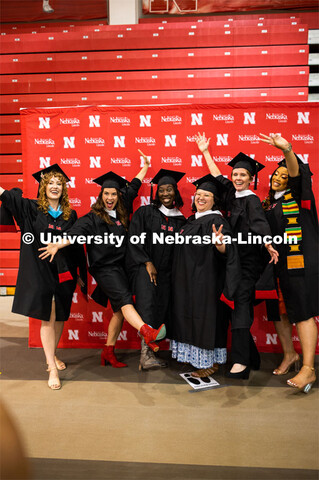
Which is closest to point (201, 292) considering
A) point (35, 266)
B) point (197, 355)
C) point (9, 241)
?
point (197, 355)

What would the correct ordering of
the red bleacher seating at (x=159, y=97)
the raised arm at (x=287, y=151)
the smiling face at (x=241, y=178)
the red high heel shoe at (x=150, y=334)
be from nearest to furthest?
the raised arm at (x=287, y=151), the red high heel shoe at (x=150, y=334), the smiling face at (x=241, y=178), the red bleacher seating at (x=159, y=97)

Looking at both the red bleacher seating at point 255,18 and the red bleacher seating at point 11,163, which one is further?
the red bleacher seating at point 11,163

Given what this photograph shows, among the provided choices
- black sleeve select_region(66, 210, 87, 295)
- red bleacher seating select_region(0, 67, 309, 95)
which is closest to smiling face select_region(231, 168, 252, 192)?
black sleeve select_region(66, 210, 87, 295)

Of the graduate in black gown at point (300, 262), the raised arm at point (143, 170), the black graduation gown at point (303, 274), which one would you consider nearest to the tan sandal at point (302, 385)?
the graduate in black gown at point (300, 262)

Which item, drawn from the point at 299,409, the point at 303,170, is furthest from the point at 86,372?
the point at 303,170

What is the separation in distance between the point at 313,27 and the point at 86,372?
6.75 metres

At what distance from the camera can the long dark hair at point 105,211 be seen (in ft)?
11.8

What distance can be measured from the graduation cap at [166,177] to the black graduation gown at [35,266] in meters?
1.00

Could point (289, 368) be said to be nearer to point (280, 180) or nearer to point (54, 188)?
point (280, 180)

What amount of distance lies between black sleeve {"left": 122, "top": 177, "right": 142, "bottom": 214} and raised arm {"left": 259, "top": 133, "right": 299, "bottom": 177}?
1.39 metres

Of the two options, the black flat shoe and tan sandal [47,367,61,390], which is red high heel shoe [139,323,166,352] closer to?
the black flat shoe

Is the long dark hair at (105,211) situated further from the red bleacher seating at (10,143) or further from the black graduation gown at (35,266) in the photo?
the red bleacher seating at (10,143)

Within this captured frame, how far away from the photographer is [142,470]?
7.39ft

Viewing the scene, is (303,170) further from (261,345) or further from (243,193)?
(261,345)
